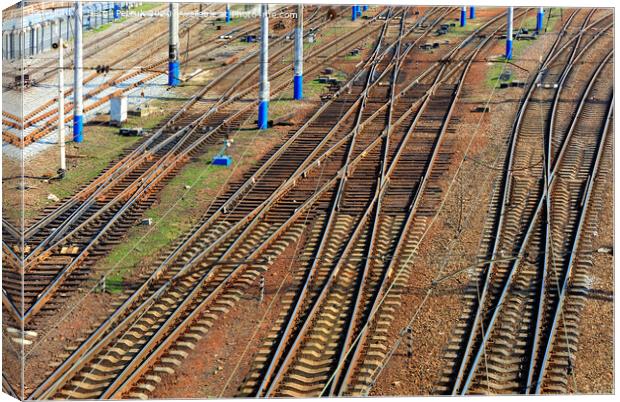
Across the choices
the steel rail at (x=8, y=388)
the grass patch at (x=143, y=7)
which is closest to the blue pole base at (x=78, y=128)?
the grass patch at (x=143, y=7)

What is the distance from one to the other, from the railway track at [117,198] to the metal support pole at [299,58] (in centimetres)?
95

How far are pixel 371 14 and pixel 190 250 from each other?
7.55 meters

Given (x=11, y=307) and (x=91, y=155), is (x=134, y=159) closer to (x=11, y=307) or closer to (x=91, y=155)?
(x=91, y=155)

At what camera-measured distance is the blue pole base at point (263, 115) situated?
859 inches

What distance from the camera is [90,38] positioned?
2345 cm

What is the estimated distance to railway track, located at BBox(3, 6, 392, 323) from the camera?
16578 millimetres

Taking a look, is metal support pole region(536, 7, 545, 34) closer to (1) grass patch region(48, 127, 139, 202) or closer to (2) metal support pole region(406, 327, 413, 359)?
(2) metal support pole region(406, 327, 413, 359)

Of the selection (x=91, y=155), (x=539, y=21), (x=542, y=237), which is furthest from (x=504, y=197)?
(x=91, y=155)

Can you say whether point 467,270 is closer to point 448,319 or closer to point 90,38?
point 448,319

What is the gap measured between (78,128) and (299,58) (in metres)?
4.19

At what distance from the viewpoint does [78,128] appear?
21766 millimetres

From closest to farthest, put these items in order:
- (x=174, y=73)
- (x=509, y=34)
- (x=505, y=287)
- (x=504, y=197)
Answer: (x=505, y=287), (x=504, y=197), (x=509, y=34), (x=174, y=73)

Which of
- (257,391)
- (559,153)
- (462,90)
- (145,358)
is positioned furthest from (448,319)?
(462,90)

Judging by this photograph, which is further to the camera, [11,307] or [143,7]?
[143,7]
